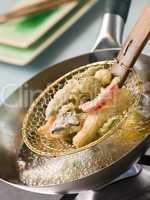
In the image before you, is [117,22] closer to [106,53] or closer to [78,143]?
[106,53]

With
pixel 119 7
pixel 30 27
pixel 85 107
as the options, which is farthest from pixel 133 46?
pixel 30 27

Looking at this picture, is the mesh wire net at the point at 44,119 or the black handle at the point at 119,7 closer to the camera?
the mesh wire net at the point at 44,119

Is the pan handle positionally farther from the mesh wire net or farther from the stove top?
the stove top

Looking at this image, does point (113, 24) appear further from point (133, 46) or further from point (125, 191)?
point (125, 191)

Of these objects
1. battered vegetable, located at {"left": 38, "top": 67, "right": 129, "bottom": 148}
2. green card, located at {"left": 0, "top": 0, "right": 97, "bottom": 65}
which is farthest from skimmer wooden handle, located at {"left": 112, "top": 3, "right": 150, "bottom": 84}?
green card, located at {"left": 0, "top": 0, "right": 97, "bottom": 65}

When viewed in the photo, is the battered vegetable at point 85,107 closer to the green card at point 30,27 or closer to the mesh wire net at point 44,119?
the mesh wire net at point 44,119

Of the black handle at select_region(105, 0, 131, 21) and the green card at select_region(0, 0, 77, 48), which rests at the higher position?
the black handle at select_region(105, 0, 131, 21)

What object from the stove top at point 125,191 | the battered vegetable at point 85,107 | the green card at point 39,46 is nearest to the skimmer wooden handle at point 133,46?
the battered vegetable at point 85,107

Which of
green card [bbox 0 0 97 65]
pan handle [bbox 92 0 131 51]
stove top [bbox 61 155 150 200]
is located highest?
pan handle [bbox 92 0 131 51]

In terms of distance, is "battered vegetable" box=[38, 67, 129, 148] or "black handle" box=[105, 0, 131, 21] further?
"black handle" box=[105, 0, 131, 21]
